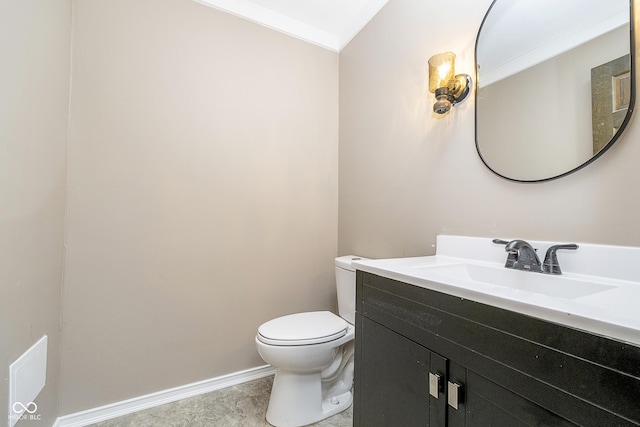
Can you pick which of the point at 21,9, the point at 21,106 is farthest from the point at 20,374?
the point at 21,9

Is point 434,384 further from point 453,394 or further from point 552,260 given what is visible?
point 552,260

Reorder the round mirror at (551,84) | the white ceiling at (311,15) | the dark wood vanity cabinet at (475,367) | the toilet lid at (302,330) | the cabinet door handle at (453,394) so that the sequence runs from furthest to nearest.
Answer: the white ceiling at (311,15), the toilet lid at (302,330), the round mirror at (551,84), the cabinet door handle at (453,394), the dark wood vanity cabinet at (475,367)

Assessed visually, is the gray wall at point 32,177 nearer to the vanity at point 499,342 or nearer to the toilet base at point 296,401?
the toilet base at point 296,401

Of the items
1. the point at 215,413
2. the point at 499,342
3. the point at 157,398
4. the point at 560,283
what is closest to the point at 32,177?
the point at 157,398

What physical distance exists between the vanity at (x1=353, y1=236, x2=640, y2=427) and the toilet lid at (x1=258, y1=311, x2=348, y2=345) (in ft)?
1.11

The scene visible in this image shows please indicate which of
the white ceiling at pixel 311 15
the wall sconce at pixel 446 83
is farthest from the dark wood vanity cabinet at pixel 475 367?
the white ceiling at pixel 311 15

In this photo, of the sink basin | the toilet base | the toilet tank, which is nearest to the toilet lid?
the toilet tank

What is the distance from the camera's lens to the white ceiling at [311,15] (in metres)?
1.71

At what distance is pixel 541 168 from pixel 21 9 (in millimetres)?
1827

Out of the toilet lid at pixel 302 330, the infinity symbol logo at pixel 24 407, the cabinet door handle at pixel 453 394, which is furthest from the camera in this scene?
the toilet lid at pixel 302 330

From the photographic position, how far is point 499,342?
0.58 m

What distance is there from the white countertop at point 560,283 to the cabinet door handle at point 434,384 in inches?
8.7

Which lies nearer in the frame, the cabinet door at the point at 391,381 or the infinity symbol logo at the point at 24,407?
the cabinet door at the point at 391,381

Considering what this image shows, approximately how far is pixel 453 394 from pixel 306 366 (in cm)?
80
